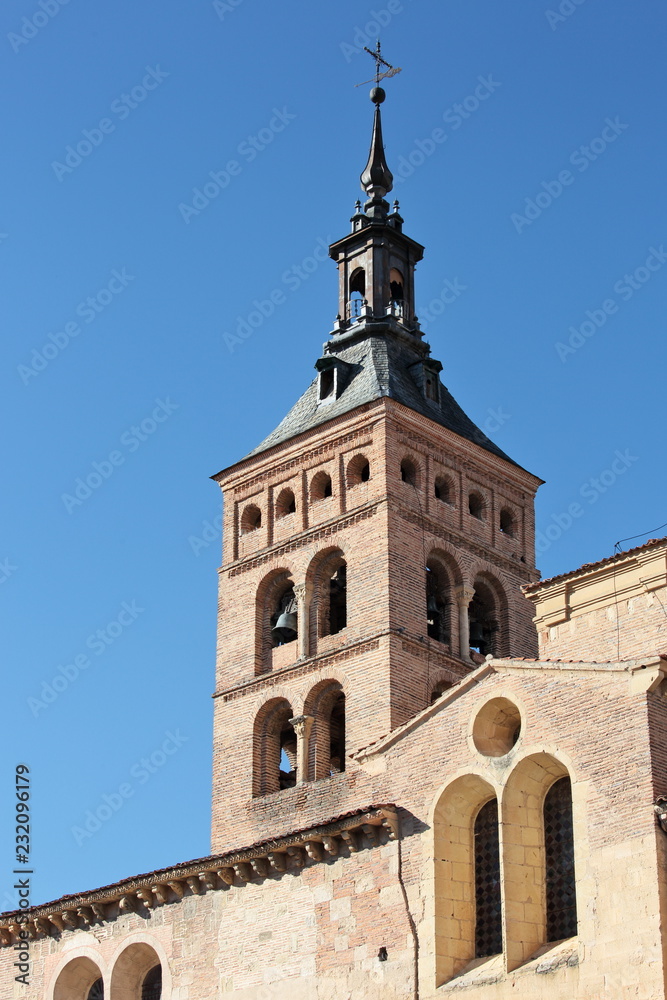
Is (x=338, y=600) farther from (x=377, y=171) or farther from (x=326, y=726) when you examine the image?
(x=377, y=171)

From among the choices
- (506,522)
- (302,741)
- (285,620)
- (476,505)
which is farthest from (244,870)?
(506,522)

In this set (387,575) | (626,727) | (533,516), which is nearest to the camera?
(626,727)

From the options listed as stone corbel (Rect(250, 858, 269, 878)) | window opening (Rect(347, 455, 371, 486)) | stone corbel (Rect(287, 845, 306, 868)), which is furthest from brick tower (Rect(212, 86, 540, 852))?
stone corbel (Rect(287, 845, 306, 868))

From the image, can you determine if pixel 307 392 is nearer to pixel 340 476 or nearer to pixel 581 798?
pixel 340 476

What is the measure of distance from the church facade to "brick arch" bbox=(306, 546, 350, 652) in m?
0.05

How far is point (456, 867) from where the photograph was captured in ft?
89.8

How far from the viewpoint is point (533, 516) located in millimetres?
43562

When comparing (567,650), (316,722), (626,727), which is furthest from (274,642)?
(626,727)

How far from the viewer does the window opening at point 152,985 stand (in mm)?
32594

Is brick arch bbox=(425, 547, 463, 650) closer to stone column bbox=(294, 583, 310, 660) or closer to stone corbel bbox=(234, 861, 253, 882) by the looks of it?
stone column bbox=(294, 583, 310, 660)

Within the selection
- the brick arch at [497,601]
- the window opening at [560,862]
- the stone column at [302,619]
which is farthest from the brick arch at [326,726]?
the window opening at [560,862]

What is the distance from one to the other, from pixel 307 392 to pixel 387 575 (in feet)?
26.3

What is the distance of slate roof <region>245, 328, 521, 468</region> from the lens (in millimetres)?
41719

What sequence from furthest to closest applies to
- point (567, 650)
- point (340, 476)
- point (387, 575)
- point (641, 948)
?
point (340, 476), point (387, 575), point (567, 650), point (641, 948)
